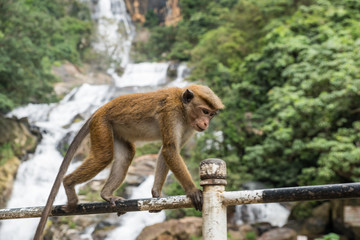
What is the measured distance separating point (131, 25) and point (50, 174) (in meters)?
25.4

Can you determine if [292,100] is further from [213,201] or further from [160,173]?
[213,201]

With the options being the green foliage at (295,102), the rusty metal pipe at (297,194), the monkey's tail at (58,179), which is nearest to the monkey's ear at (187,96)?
the monkey's tail at (58,179)

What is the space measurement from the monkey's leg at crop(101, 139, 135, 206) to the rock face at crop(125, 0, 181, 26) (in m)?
32.9

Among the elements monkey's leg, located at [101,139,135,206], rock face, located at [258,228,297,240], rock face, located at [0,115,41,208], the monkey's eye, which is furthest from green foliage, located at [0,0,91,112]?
the monkey's eye

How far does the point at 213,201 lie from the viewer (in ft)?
6.48

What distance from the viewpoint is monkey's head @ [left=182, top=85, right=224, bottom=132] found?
313 centimetres

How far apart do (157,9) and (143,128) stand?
117ft

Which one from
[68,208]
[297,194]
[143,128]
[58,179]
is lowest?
[297,194]

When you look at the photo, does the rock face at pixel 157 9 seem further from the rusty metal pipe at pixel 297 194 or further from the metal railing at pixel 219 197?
the rusty metal pipe at pixel 297 194

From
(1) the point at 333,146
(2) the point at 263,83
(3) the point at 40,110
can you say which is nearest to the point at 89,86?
(3) the point at 40,110

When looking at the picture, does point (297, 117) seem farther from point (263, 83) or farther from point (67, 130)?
point (67, 130)

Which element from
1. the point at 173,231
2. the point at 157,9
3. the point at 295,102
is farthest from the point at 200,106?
the point at 157,9

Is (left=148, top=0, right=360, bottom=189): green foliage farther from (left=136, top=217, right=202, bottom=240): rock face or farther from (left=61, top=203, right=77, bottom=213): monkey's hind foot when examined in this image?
(left=61, top=203, right=77, bottom=213): monkey's hind foot

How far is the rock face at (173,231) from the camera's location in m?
9.11
